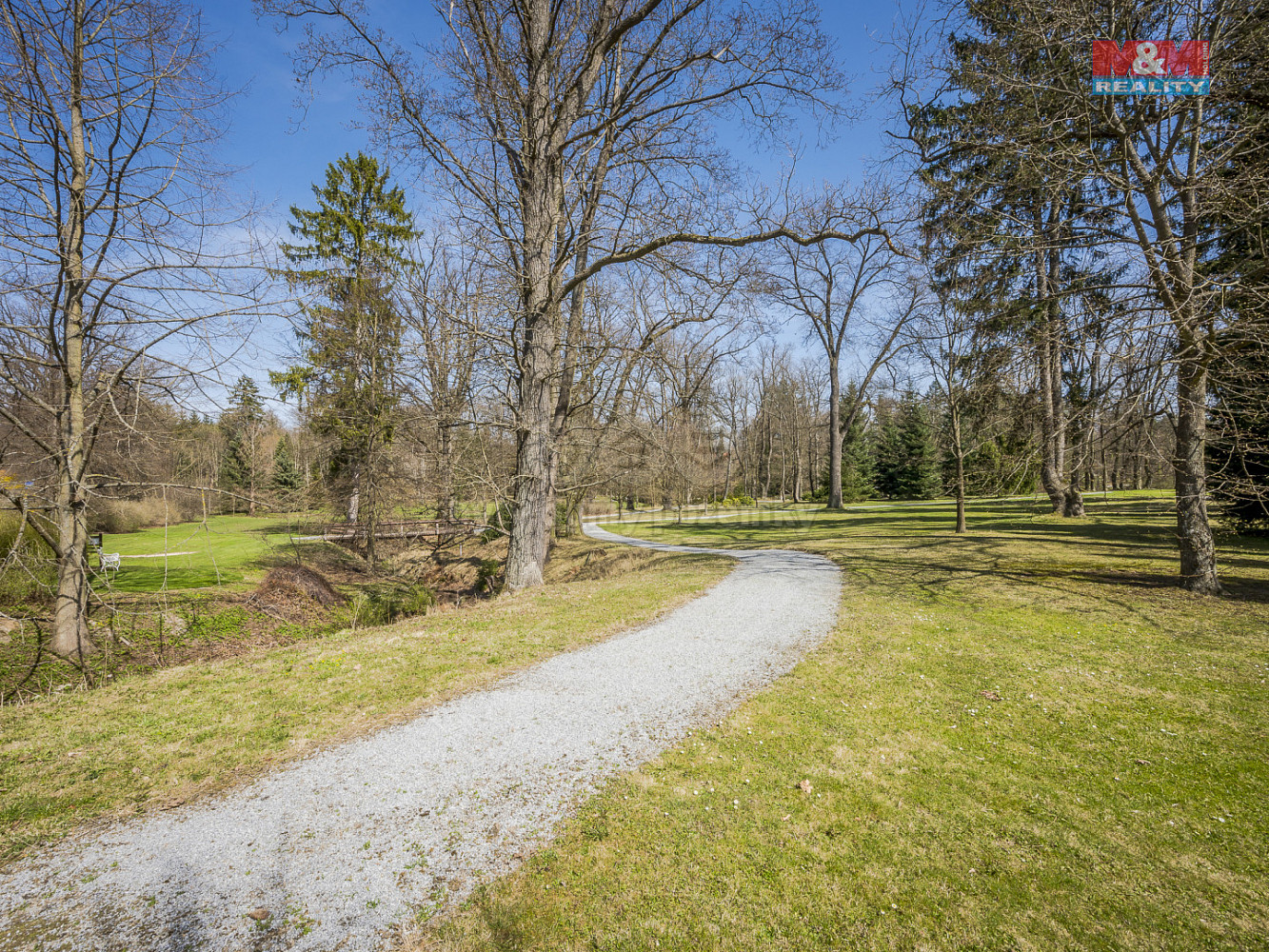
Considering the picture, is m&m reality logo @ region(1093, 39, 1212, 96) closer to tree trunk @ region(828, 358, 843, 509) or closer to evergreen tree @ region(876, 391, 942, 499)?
tree trunk @ region(828, 358, 843, 509)

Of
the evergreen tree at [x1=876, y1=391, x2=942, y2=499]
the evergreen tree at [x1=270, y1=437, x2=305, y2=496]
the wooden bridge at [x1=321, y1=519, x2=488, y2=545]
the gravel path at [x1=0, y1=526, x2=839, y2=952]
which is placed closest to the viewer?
the gravel path at [x1=0, y1=526, x2=839, y2=952]

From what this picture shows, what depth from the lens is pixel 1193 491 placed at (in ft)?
25.3

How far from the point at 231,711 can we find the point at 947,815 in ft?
18.0

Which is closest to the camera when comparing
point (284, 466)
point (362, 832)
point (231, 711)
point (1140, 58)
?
point (362, 832)

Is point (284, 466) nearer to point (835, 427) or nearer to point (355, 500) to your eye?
point (355, 500)

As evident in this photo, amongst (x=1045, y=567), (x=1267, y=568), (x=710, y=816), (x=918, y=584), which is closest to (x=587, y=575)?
(x=918, y=584)

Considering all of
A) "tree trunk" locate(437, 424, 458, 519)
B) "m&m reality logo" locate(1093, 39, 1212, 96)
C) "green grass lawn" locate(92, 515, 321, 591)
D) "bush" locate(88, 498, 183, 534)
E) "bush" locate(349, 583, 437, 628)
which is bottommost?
"bush" locate(349, 583, 437, 628)

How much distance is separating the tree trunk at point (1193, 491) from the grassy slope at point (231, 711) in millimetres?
8501

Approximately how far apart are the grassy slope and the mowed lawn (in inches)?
91.7

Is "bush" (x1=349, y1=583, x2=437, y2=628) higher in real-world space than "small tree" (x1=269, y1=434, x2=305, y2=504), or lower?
lower

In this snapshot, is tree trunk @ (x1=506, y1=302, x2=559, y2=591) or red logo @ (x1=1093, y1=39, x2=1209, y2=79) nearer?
red logo @ (x1=1093, y1=39, x2=1209, y2=79)

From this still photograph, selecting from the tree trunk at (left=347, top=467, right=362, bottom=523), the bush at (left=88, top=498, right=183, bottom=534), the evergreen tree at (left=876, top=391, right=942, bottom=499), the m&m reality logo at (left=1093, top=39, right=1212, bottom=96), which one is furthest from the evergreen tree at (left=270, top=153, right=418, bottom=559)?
the evergreen tree at (left=876, top=391, right=942, bottom=499)

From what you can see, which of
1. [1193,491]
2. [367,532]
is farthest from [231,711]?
[367,532]

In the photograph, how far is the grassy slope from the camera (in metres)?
3.20
